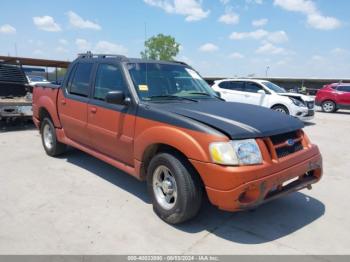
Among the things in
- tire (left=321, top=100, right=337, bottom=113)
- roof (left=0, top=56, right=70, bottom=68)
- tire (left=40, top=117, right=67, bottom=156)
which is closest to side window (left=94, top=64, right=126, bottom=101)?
tire (left=40, top=117, right=67, bottom=156)

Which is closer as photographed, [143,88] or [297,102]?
[143,88]

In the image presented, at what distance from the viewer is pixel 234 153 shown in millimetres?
3064

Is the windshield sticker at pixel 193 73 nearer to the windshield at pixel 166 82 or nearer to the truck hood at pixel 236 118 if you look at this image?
the windshield at pixel 166 82

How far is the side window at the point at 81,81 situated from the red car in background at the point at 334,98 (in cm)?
1574

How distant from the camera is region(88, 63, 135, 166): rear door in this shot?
4.11 meters

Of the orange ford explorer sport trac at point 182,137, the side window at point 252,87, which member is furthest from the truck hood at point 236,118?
the side window at point 252,87

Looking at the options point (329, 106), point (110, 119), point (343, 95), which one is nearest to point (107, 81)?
point (110, 119)

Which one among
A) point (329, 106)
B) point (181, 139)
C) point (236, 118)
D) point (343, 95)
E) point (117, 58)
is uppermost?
point (117, 58)

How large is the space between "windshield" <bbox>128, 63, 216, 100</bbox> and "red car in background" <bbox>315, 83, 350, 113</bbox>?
14.7 meters

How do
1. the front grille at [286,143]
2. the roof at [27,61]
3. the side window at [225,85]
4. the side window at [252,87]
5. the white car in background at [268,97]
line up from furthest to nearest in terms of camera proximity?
the side window at [225,85]
the side window at [252,87]
the white car in background at [268,97]
the roof at [27,61]
the front grille at [286,143]

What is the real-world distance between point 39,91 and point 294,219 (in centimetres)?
526

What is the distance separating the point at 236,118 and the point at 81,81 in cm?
287

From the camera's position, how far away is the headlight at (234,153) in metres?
3.05

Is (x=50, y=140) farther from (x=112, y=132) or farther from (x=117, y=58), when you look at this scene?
(x=117, y=58)
